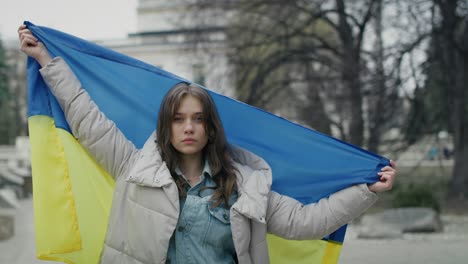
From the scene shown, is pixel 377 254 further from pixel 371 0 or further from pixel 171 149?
pixel 371 0

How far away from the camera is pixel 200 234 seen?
2.62 meters

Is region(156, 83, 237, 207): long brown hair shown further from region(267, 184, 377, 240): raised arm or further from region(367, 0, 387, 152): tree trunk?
region(367, 0, 387, 152): tree trunk

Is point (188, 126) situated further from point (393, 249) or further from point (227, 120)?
point (393, 249)

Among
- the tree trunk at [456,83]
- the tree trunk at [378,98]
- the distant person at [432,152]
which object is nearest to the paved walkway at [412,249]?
the tree trunk at [378,98]

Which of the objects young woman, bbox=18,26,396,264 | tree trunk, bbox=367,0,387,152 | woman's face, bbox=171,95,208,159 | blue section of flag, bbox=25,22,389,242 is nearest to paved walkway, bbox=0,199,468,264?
tree trunk, bbox=367,0,387,152

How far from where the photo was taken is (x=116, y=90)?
11.5ft

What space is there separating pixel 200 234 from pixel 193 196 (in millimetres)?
192

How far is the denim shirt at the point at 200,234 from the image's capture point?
2.62 m

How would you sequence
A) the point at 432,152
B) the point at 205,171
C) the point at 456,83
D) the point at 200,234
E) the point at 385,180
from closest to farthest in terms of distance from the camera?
the point at 200,234 → the point at 205,171 → the point at 385,180 → the point at 456,83 → the point at 432,152

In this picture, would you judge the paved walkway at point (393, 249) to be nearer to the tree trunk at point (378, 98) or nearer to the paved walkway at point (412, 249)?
the paved walkway at point (412, 249)

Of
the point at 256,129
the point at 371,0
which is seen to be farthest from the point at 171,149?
the point at 371,0

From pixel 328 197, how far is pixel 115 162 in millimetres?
1185

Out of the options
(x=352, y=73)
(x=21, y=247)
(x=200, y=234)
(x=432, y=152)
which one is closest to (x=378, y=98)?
(x=352, y=73)

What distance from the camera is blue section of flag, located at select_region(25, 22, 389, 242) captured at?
3.28 metres
